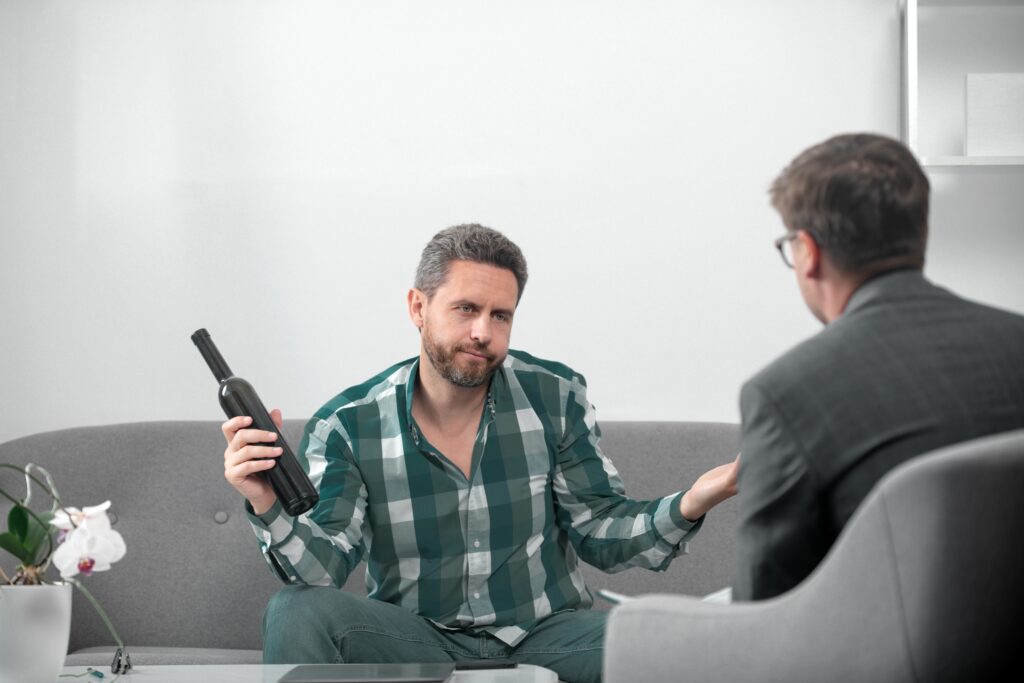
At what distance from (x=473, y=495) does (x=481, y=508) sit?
27 mm

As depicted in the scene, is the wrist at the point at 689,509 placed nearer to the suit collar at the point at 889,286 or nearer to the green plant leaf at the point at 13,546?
the suit collar at the point at 889,286

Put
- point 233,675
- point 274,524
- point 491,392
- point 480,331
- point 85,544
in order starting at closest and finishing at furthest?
point 85,544 < point 233,675 < point 274,524 < point 480,331 < point 491,392

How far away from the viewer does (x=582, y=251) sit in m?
2.60

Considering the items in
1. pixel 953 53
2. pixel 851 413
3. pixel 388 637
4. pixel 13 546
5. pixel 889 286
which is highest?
pixel 953 53

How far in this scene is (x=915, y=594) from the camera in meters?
0.96

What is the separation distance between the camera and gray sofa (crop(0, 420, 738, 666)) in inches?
90.7

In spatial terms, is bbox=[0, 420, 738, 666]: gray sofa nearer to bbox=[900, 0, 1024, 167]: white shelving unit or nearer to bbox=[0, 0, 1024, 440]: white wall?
bbox=[0, 0, 1024, 440]: white wall

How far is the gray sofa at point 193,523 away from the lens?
7.56 feet

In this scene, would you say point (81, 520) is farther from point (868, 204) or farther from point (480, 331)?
point (868, 204)

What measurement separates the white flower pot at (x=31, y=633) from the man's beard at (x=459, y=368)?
75cm

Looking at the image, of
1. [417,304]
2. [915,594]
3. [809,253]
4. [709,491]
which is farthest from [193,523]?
[915,594]

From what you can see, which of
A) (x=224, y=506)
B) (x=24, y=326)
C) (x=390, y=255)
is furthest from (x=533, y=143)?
(x=24, y=326)

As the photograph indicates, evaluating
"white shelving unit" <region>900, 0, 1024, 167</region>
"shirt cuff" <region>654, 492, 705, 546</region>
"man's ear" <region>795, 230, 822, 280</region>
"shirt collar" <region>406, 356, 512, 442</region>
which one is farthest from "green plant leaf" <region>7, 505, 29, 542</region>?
"white shelving unit" <region>900, 0, 1024, 167</region>

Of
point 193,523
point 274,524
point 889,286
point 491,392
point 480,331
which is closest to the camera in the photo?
point 889,286
